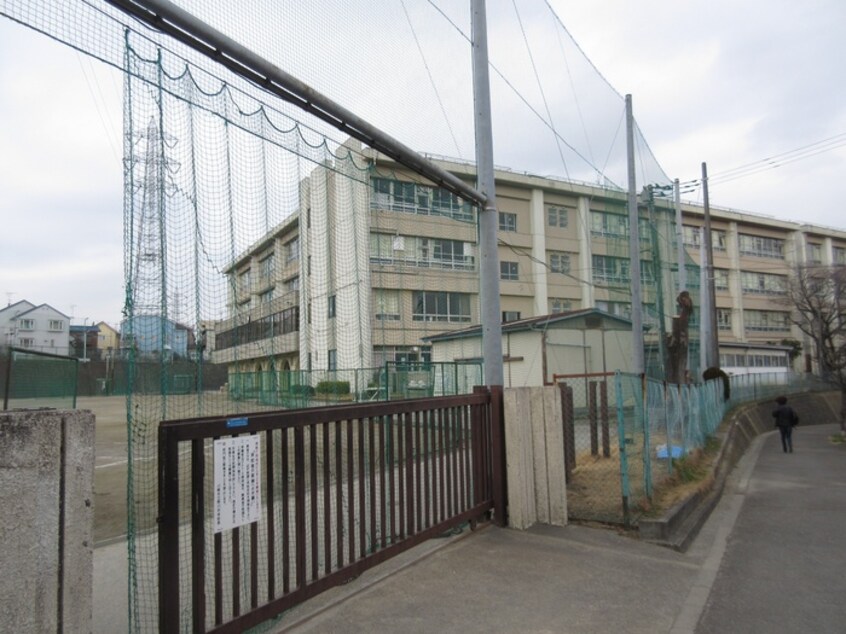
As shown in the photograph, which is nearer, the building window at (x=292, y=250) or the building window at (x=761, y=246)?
the building window at (x=292, y=250)

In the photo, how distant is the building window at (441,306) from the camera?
797cm

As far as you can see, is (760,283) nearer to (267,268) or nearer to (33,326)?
(33,326)

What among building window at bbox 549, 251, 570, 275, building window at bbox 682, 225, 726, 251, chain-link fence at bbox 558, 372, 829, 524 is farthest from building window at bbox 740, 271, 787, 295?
chain-link fence at bbox 558, 372, 829, 524

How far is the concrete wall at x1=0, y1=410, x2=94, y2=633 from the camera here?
232cm

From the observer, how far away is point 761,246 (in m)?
57.2

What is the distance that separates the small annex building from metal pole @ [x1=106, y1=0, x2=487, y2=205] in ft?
54.7

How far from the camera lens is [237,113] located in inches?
185

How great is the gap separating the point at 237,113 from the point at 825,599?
6.46 metres

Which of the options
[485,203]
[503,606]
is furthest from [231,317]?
[485,203]

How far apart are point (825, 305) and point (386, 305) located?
32.0 m

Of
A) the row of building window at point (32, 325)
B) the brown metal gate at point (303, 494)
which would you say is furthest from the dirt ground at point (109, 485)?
the row of building window at point (32, 325)

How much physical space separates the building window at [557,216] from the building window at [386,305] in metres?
25.9

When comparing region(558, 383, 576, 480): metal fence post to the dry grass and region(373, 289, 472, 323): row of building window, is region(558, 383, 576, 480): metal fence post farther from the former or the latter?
region(373, 289, 472, 323): row of building window

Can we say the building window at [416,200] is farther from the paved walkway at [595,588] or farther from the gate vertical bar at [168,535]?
the gate vertical bar at [168,535]
